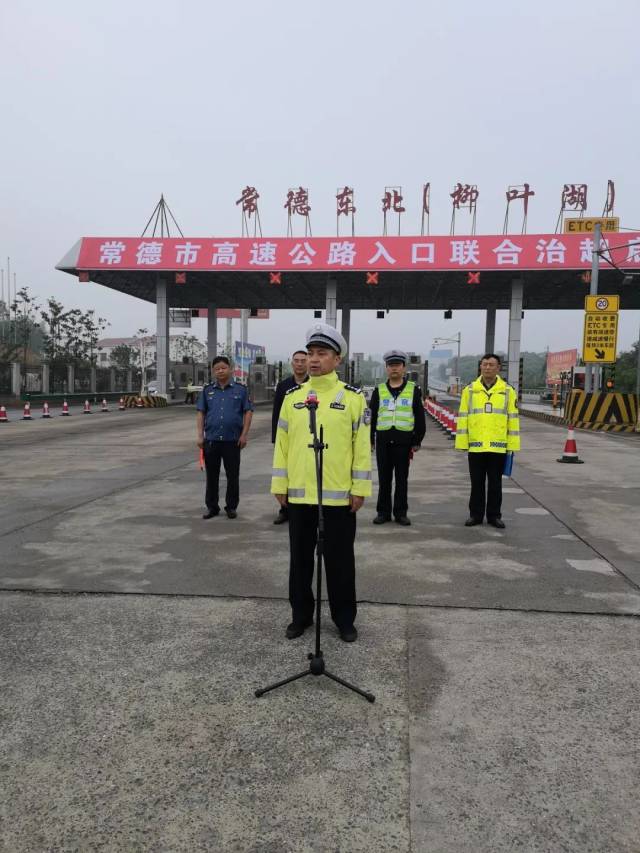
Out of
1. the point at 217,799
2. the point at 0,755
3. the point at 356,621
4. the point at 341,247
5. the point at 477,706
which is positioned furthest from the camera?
the point at 341,247

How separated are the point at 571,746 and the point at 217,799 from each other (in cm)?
141

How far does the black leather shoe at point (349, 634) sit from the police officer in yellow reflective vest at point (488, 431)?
307 cm

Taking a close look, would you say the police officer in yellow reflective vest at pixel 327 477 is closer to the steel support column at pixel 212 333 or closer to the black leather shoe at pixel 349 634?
the black leather shoe at pixel 349 634

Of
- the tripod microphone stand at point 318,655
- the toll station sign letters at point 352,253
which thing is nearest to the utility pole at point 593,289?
the toll station sign letters at point 352,253

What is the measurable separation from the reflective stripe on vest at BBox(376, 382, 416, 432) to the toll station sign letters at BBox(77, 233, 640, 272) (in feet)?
75.1

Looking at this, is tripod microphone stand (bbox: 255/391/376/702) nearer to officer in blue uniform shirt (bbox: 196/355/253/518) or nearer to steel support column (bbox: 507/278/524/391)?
officer in blue uniform shirt (bbox: 196/355/253/518)

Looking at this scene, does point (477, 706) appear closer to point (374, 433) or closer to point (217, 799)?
point (217, 799)

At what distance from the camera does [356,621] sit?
3.71 metres

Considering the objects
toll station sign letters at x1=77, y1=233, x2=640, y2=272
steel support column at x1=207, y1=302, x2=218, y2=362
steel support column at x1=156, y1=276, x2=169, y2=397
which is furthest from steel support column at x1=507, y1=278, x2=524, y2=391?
steel support column at x1=207, y1=302, x2=218, y2=362

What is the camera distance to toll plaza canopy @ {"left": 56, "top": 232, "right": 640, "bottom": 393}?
27.3 meters

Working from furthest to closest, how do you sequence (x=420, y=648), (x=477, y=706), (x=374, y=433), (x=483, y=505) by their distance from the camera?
(x=374, y=433)
(x=483, y=505)
(x=420, y=648)
(x=477, y=706)

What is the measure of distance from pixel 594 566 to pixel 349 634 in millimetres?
2470

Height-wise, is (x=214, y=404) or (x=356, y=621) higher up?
(x=214, y=404)

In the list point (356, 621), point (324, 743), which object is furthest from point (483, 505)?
point (324, 743)
